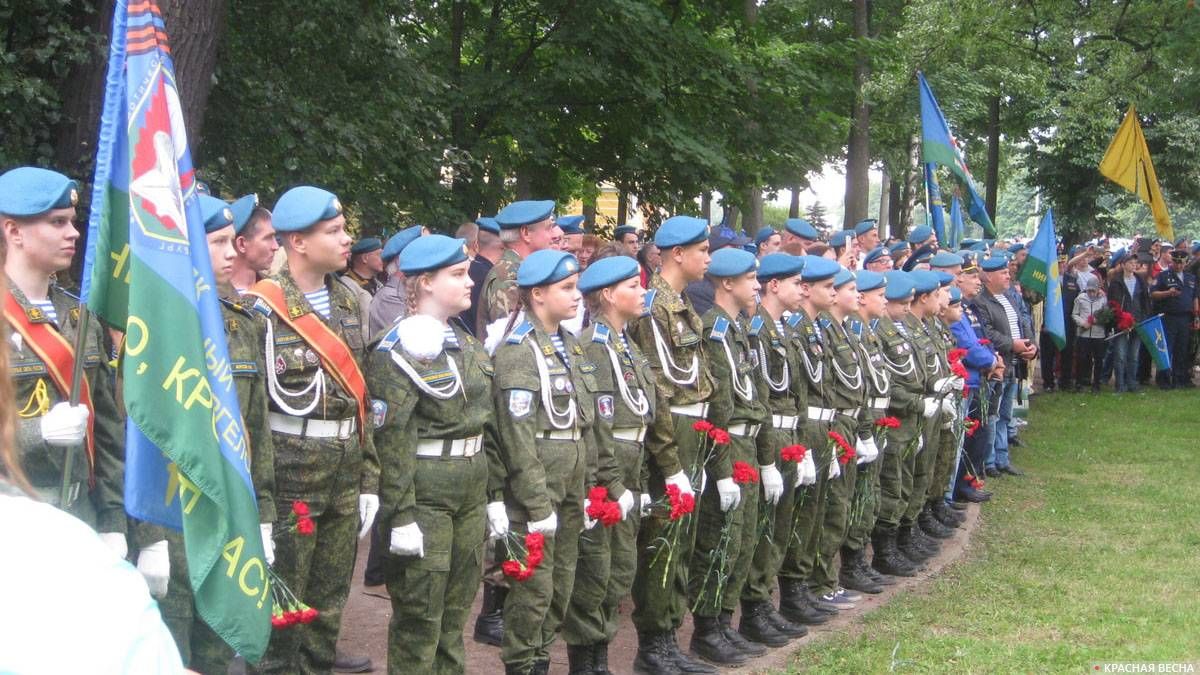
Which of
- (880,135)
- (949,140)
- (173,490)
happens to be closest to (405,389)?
(173,490)

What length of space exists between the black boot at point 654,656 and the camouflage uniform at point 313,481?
2.19m

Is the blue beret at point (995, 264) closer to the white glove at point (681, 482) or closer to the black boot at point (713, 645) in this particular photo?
the black boot at point (713, 645)

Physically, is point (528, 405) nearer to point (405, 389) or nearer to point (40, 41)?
point (405, 389)

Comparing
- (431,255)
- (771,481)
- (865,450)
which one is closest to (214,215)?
(431,255)

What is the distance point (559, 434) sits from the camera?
590 centimetres

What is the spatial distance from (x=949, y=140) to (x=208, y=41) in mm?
8833

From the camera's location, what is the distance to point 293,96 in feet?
37.9

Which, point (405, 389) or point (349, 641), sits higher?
point (405, 389)

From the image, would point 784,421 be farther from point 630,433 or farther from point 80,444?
point 80,444

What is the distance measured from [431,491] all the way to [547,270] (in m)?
1.18

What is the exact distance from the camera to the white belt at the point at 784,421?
25.1 feet

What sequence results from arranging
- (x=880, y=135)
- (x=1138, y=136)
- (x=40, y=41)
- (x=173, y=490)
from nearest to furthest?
(x=173, y=490)
(x=40, y=41)
(x=1138, y=136)
(x=880, y=135)

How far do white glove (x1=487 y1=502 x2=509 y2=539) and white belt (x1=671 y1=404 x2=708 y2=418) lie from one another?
1576mm

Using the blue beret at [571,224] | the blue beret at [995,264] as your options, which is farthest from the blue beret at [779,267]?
the blue beret at [995,264]
